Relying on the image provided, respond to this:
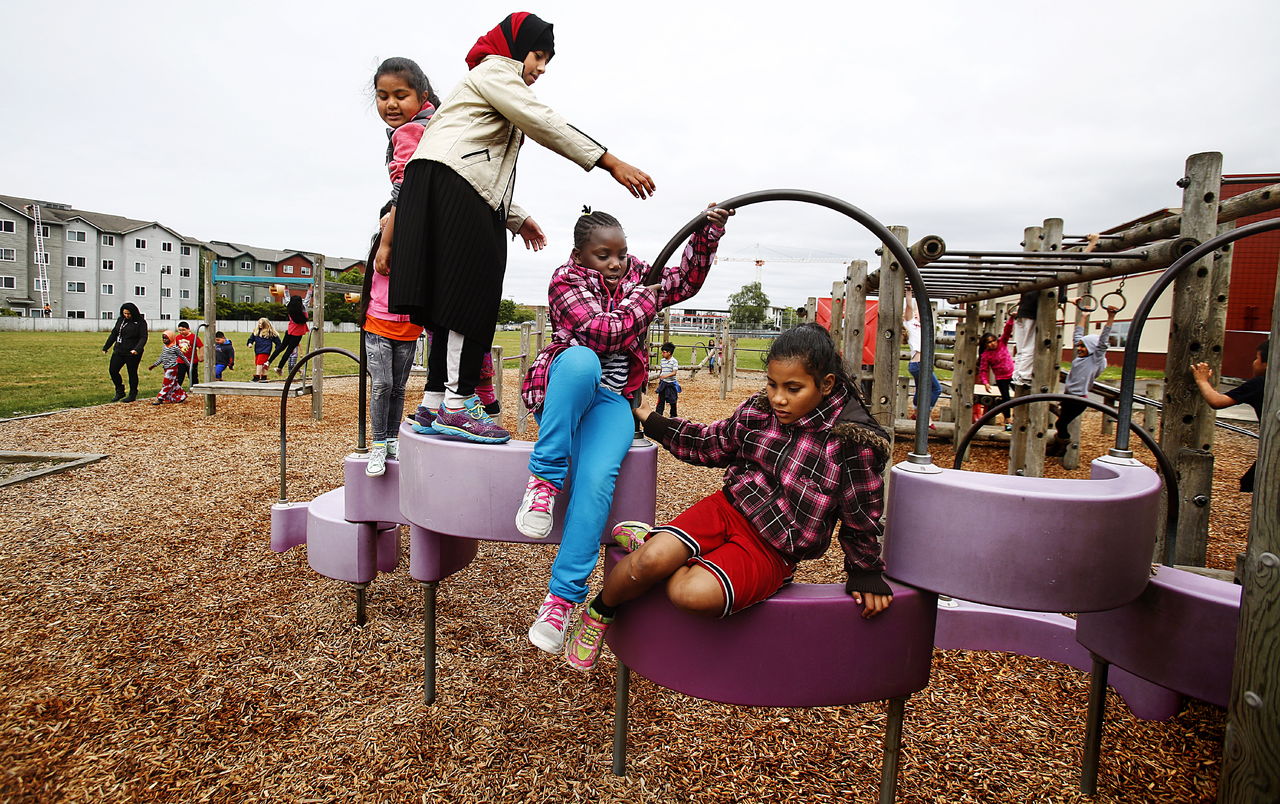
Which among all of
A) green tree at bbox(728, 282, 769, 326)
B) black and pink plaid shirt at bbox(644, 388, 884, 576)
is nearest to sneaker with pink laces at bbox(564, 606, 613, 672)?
black and pink plaid shirt at bbox(644, 388, 884, 576)

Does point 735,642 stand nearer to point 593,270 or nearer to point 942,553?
point 942,553

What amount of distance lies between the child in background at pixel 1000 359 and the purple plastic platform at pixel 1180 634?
7.72 meters

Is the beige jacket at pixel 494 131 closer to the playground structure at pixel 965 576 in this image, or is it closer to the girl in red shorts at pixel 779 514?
the playground structure at pixel 965 576

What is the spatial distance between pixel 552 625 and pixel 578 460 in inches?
19.4

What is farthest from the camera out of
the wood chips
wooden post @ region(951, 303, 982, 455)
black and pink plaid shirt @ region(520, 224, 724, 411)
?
wooden post @ region(951, 303, 982, 455)

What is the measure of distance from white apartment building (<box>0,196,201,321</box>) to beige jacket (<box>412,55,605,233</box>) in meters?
60.4

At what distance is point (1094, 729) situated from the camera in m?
2.33

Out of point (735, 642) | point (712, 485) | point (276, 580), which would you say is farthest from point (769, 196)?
point (712, 485)

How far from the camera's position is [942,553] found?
68.6 inches

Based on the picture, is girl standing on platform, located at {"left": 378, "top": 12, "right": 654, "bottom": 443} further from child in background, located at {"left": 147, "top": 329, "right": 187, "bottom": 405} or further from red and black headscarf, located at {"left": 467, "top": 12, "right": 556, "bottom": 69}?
child in background, located at {"left": 147, "top": 329, "right": 187, "bottom": 405}

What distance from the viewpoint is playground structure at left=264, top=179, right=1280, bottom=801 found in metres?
Result: 1.59

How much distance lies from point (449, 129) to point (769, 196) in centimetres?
115

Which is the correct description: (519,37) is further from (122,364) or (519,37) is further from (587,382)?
(122,364)

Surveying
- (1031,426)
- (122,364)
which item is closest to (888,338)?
(1031,426)
